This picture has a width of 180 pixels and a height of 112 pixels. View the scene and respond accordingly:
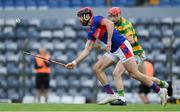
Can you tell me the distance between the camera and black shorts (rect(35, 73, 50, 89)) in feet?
75.8

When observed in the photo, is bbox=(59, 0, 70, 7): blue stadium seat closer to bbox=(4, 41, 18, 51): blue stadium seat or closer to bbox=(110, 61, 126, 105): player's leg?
bbox=(4, 41, 18, 51): blue stadium seat

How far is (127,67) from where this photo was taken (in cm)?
1561

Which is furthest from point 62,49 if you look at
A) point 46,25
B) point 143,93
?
point 143,93

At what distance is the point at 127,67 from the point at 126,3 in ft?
30.3

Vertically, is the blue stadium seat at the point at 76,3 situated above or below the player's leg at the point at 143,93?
above

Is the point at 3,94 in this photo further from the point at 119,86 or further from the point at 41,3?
the point at 119,86

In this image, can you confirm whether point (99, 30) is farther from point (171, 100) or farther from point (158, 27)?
point (158, 27)

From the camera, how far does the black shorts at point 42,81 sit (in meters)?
23.1

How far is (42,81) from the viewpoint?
23188 millimetres

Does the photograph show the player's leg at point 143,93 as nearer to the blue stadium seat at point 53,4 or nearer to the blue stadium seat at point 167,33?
the blue stadium seat at point 167,33

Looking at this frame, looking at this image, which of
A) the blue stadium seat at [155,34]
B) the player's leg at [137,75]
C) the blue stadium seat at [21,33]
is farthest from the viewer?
the blue stadium seat at [21,33]

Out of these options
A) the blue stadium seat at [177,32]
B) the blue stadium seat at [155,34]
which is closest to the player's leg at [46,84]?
the blue stadium seat at [155,34]

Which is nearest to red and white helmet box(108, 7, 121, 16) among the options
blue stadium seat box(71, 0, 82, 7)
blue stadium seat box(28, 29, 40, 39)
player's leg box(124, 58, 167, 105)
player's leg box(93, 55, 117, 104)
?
player's leg box(93, 55, 117, 104)

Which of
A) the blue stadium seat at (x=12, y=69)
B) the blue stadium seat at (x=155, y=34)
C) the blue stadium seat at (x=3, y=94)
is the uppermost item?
the blue stadium seat at (x=155, y=34)
